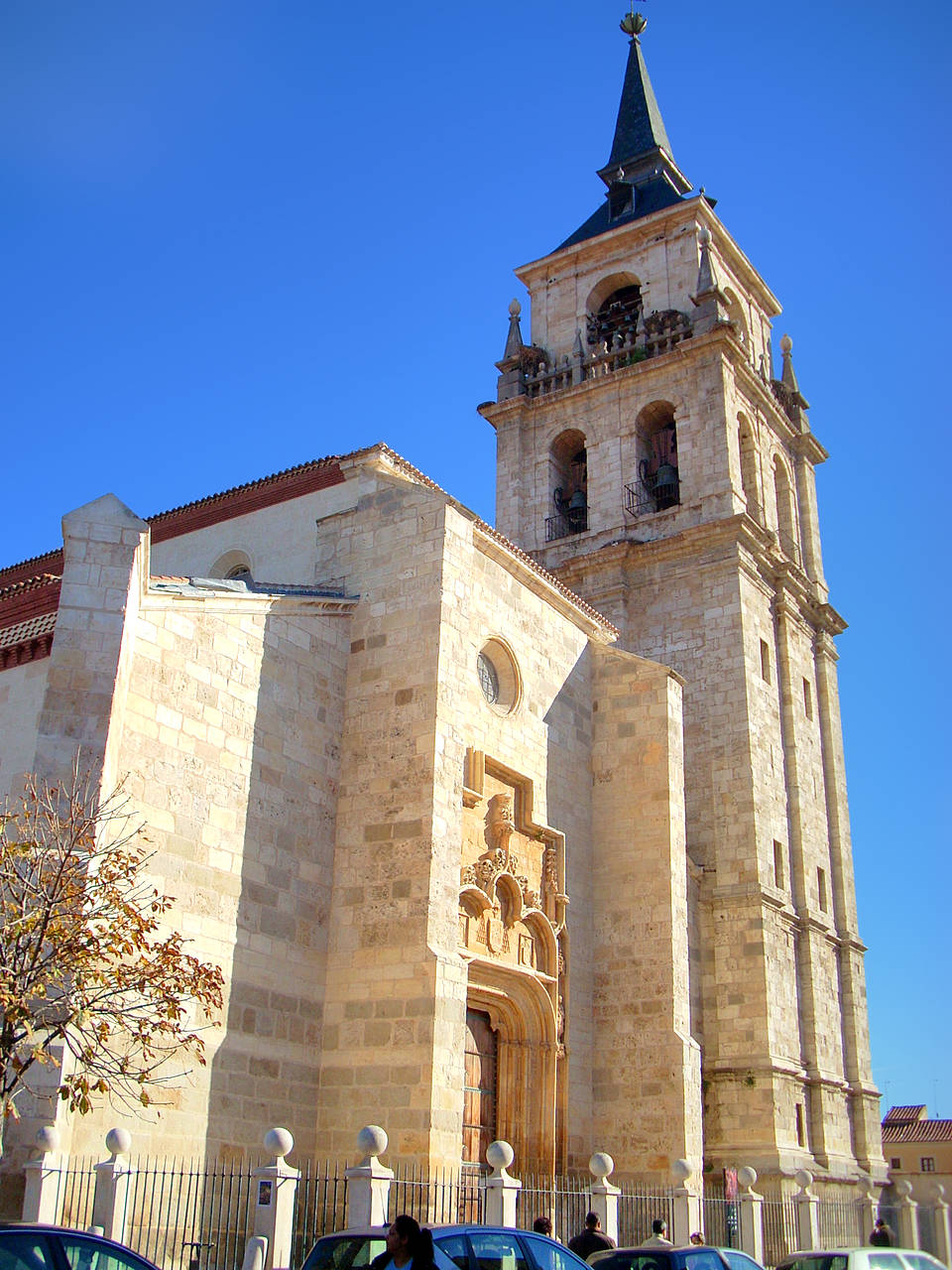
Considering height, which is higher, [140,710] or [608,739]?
[608,739]

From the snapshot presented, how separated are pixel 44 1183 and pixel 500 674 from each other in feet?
31.7

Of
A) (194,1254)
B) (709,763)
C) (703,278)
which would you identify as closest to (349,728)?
(194,1254)

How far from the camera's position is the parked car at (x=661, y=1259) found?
879cm

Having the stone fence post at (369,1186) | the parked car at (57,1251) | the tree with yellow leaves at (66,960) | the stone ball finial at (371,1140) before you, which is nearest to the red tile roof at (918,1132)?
the stone fence post at (369,1186)

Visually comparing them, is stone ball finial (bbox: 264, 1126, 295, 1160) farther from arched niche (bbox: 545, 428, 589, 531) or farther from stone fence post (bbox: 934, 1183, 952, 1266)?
arched niche (bbox: 545, 428, 589, 531)

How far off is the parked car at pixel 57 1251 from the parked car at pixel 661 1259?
4237mm

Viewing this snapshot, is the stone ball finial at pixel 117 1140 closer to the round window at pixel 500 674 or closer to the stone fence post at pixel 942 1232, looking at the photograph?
the round window at pixel 500 674

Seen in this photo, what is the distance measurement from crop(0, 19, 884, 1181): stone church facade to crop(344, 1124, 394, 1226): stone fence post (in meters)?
2.55

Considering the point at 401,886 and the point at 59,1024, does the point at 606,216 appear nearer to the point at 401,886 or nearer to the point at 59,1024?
the point at 401,886

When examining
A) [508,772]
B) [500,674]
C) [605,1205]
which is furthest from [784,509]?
[605,1205]

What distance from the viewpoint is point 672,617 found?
79.6 ft

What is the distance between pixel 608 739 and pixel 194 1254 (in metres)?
9.93

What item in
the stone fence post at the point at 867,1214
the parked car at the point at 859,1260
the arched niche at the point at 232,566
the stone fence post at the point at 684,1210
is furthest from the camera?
the arched niche at the point at 232,566

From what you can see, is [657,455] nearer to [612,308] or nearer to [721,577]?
[721,577]
